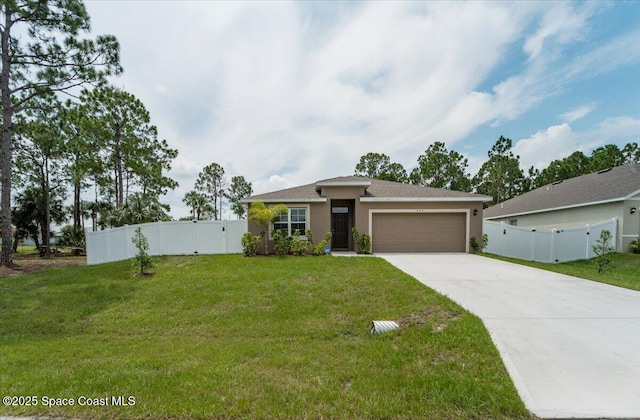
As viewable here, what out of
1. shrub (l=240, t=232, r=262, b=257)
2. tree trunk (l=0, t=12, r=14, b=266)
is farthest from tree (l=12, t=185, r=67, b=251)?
shrub (l=240, t=232, r=262, b=257)

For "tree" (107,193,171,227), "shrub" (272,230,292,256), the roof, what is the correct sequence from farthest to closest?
"tree" (107,193,171,227), the roof, "shrub" (272,230,292,256)

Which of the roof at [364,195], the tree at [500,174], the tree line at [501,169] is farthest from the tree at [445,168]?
the roof at [364,195]

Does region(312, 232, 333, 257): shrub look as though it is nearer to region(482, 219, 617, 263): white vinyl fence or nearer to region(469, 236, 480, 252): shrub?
region(469, 236, 480, 252): shrub

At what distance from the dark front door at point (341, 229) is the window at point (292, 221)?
1.80 meters

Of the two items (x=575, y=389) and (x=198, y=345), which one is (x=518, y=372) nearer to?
(x=575, y=389)

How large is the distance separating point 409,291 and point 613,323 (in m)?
3.23

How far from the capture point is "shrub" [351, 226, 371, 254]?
39.3 feet

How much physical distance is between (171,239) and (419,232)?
463 inches

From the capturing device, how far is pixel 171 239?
1174cm

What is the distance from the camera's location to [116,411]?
2.55 metres

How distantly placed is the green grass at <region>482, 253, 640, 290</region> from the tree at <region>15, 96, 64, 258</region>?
2139cm

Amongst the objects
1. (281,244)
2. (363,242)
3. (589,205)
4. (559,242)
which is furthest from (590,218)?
(281,244)

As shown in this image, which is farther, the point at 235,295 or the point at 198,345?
the point at 235,295

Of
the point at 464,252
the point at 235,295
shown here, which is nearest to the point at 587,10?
the point at 464,252
